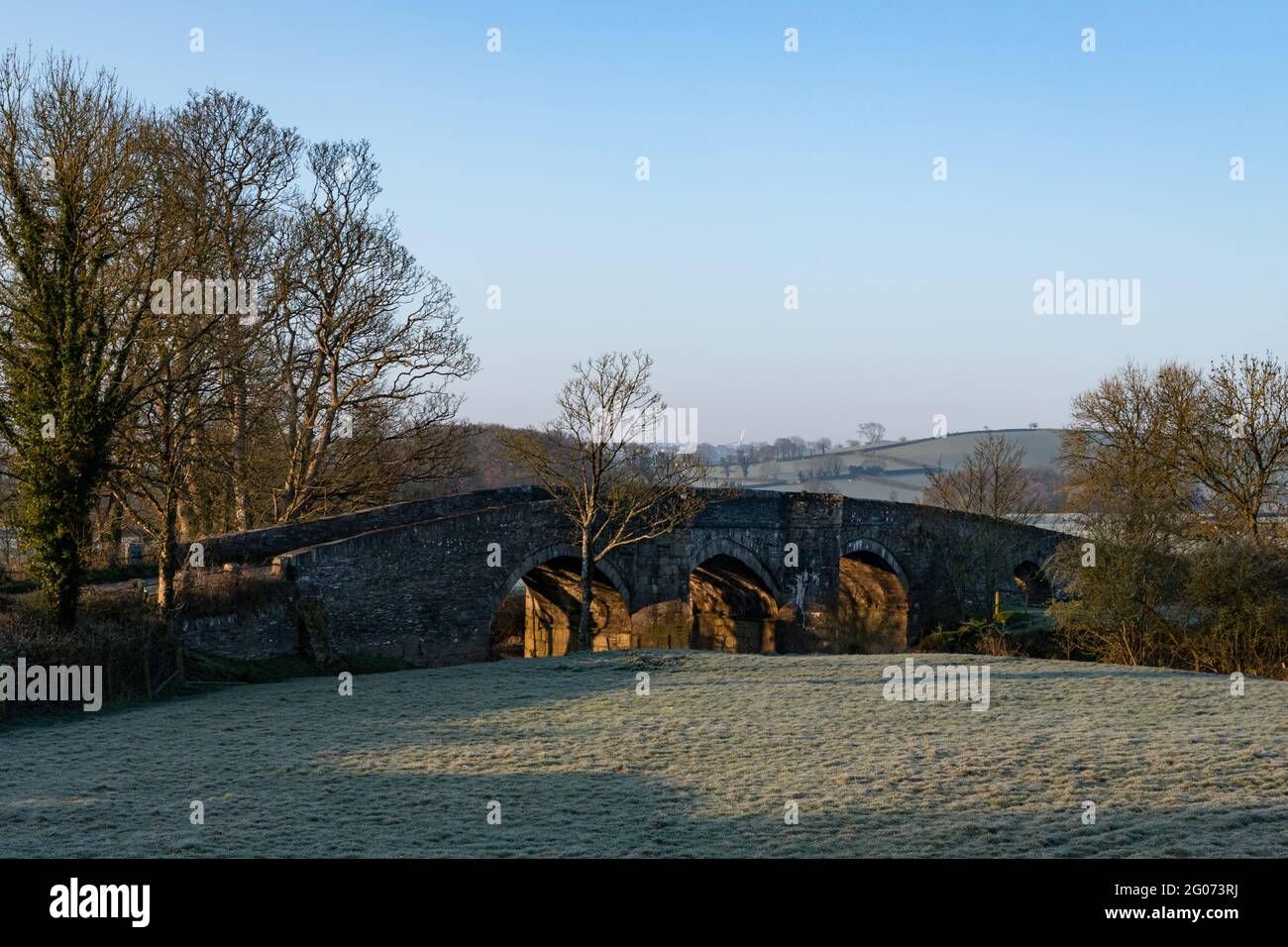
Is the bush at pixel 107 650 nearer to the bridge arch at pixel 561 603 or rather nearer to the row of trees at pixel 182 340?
the row of trees at pixel 182 340

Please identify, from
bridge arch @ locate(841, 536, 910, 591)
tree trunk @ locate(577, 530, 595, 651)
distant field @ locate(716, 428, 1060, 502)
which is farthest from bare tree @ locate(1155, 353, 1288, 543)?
distant field @ locate(716, 428, 1060, 502)

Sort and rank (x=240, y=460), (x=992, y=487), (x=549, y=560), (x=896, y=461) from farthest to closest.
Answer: (x=896, y=461) < (x=992, y=487) < (x=549, y=560) < (x=240, y=460)

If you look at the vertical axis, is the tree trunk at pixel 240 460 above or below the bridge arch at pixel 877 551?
above

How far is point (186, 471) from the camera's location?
27.0m

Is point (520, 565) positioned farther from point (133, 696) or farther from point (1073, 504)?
point (1073, 504)

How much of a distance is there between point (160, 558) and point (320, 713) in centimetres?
518

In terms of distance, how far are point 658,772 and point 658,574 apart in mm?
18386

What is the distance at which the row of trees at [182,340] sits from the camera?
2080 cm

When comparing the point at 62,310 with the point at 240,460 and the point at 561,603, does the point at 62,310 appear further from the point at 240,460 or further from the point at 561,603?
the point at 561,603

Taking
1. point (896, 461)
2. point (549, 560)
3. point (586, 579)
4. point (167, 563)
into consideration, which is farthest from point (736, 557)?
point (896, 461)

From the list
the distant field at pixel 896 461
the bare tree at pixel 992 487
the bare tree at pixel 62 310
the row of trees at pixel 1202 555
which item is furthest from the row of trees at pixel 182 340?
the distant field at pixel 896 461

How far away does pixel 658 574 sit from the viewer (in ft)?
107

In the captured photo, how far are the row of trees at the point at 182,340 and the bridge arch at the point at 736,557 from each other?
7.68 m

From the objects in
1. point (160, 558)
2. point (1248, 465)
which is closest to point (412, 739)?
point (160, 558)
